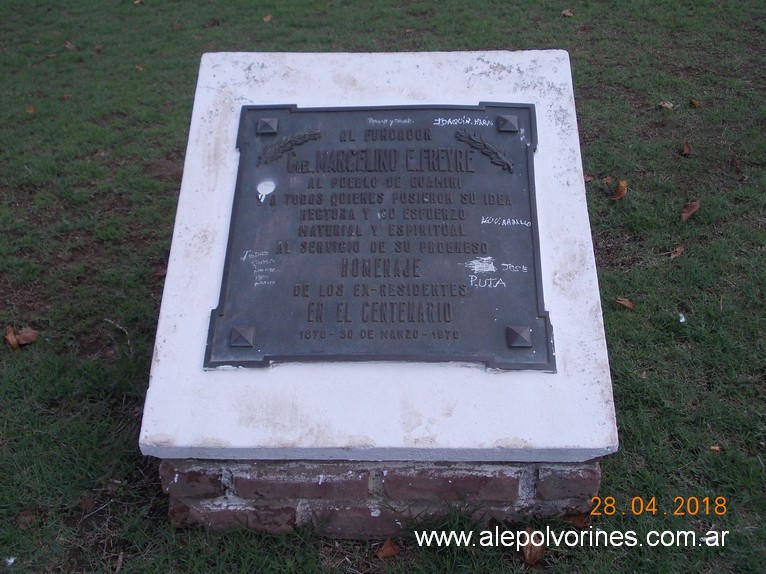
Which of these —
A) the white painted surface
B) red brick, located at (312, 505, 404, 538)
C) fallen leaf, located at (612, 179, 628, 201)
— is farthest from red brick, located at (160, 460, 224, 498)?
fallen leaf, located at (612, 179, 628, 201)

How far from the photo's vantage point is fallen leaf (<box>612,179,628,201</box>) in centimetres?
Result: 371

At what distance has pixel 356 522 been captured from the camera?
7.71 ft

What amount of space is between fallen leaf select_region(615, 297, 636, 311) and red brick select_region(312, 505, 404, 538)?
1.57m

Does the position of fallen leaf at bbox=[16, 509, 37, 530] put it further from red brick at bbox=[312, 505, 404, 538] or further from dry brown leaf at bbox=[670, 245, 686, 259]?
dry brown leaf at bbox=[670, 245, 686, 259]

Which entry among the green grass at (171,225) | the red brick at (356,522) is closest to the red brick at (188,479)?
the green grass at (171,225)

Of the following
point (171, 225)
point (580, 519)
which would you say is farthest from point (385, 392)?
point (171, 225)

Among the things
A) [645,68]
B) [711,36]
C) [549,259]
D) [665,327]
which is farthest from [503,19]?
[549,259]

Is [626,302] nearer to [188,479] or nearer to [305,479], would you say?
[305,479]

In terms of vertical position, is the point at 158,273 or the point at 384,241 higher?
the point at 384,241

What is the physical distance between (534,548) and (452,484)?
373 millimetres

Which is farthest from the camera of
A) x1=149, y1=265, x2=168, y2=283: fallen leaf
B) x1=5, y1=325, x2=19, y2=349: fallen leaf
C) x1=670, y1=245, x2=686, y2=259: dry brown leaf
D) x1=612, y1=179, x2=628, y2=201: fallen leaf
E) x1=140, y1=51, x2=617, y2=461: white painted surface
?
x1=612, y1=179, x2=628, y2=201: fallen leaf

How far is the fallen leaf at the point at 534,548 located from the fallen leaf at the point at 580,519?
13 centimetres

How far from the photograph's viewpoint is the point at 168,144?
14.3 feet

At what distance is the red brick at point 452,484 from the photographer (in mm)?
2240
